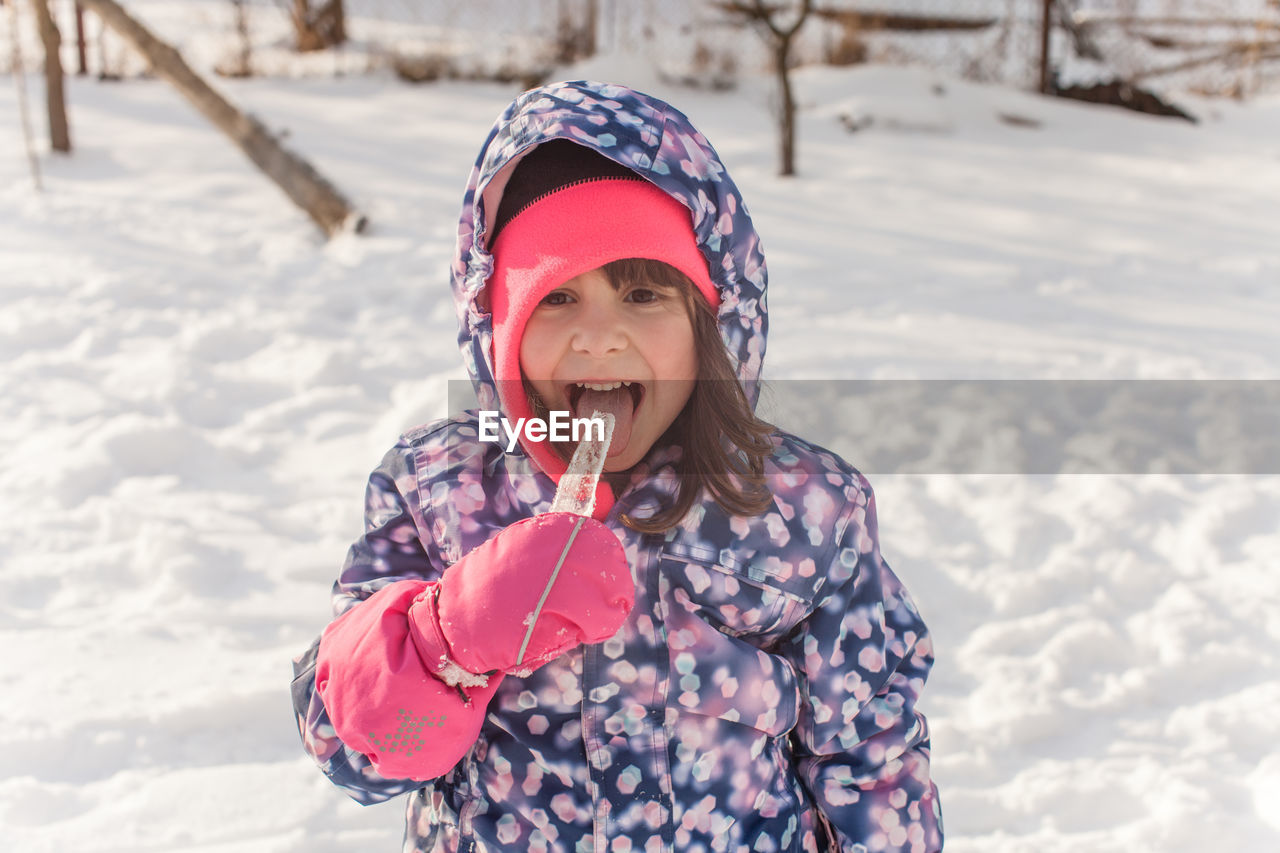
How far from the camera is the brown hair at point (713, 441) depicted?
4.27 ft

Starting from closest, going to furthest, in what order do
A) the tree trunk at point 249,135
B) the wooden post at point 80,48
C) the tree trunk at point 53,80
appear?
the tree trunk at point 249,135 → the tree trunk at point 53,80 → the wooden post at point 80,48

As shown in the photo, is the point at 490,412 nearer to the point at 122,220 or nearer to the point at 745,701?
the point at 745,701

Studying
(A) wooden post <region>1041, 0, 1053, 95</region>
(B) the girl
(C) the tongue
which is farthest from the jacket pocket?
(A) wooden post <region>1041, 0, 1053, 95</region>

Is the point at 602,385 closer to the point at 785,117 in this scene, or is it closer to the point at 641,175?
the point at 641,175

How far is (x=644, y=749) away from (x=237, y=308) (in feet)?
12.4

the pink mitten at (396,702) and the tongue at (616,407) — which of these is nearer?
the pink mitten at (396,702)

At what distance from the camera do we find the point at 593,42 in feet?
32.1

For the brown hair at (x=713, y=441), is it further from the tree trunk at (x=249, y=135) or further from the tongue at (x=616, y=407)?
the tree trunk at (x=249, y=135)

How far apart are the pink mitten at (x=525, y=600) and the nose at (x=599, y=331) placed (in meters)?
0.20

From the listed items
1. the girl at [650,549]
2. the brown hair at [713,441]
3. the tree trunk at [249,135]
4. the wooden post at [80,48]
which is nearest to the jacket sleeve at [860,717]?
the girl at [650,549]

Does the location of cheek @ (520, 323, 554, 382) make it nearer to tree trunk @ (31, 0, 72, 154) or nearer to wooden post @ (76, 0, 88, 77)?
tree trunk @ (31, 0, 72, 154)

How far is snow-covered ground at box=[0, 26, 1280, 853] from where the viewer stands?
2115 mm

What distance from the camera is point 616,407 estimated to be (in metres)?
1.27
